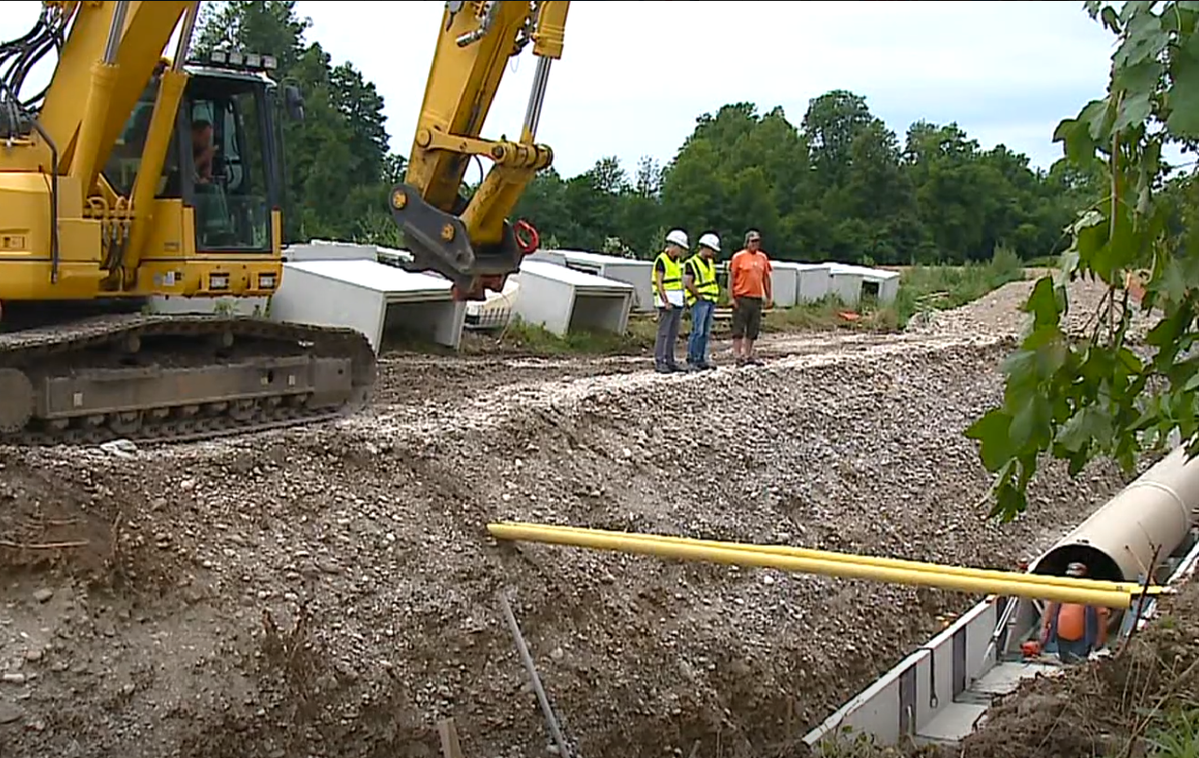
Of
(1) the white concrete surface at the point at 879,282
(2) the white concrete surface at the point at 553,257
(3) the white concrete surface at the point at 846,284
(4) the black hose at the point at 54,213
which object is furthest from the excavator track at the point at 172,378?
(1) the white concrete surface at the point at 879,282

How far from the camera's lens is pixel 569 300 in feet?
62.0

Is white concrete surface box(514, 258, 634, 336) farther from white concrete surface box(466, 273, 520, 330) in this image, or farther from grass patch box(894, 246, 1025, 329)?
grass patch box(894, 246, 1025, 329)

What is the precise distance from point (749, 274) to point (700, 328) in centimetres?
125

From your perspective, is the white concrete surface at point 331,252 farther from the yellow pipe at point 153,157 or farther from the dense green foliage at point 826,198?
the dense green foliage at point 826,198

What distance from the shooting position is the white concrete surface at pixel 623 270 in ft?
74.2

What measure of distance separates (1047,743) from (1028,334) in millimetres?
3116

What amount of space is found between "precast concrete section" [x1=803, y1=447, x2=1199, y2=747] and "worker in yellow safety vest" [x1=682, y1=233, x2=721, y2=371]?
14.9ft

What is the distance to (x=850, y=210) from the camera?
61.6 m

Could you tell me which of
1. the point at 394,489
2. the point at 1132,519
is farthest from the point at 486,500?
the point at 1132,519

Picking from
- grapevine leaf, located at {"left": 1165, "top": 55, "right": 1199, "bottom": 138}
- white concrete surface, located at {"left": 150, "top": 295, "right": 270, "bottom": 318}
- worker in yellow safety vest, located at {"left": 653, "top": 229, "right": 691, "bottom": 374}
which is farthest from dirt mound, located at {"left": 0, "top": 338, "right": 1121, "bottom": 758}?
grapevine leaf, located at {"left": 1165, "top": 55, "right": 1199, "bottom": 138}

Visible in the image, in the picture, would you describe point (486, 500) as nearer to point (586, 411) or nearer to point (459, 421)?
point (459, 421)

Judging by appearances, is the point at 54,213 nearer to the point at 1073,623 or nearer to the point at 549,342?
the point at 1073,623

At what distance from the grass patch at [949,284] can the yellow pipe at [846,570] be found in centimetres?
1854

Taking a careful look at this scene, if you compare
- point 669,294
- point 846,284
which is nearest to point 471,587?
point 669,294
